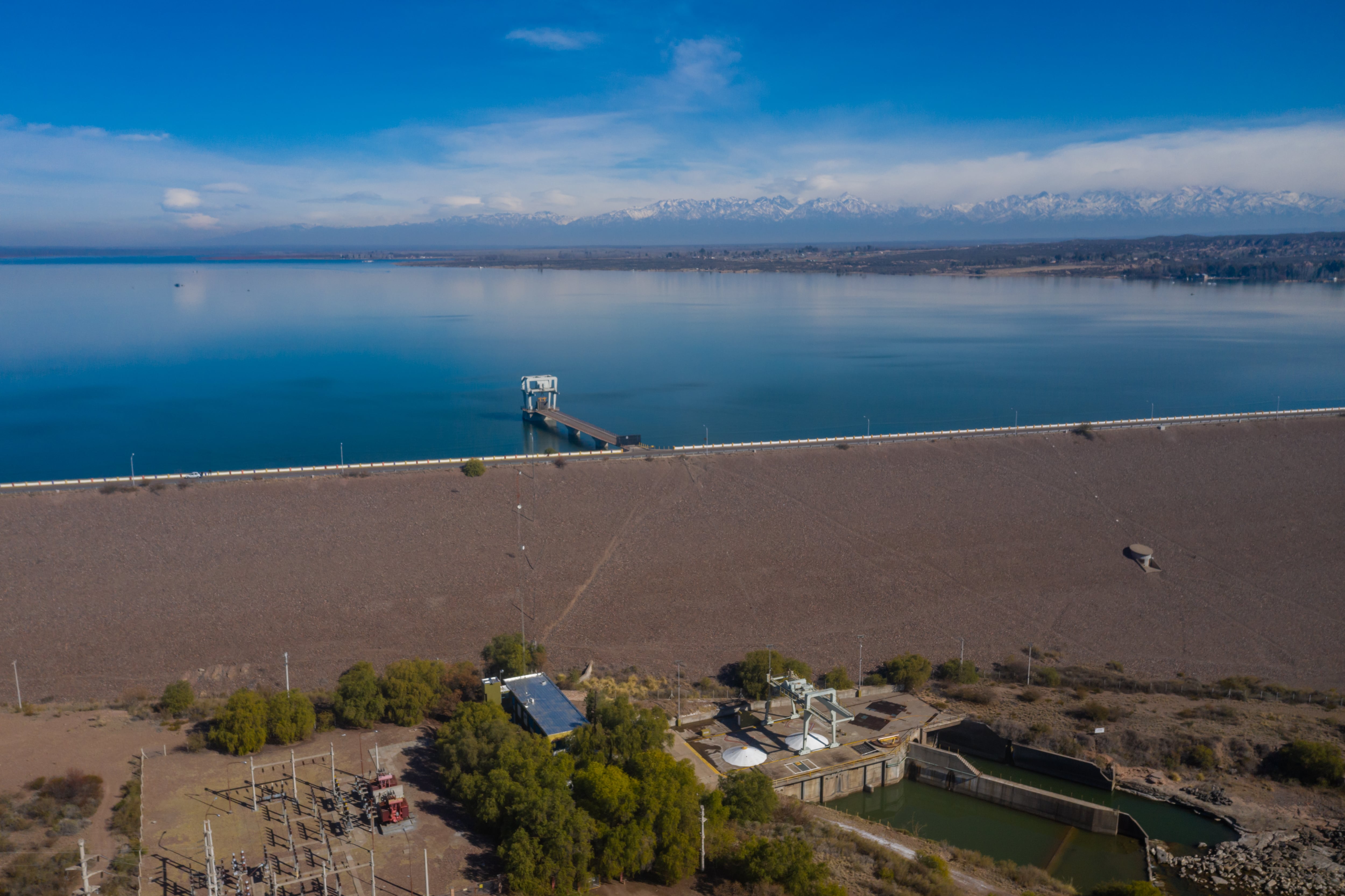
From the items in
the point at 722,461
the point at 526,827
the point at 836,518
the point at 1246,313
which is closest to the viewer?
the point at 526,827

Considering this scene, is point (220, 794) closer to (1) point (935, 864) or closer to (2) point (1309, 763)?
(1) point (935, 864)

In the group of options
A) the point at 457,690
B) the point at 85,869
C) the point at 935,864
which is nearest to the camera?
the point at 85,869

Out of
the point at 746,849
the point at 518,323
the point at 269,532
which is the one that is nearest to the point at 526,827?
the point at 746,849

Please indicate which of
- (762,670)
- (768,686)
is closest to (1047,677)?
(768,686)

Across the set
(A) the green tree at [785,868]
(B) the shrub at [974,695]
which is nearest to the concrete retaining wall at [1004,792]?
(B) the shrub at [974,695]

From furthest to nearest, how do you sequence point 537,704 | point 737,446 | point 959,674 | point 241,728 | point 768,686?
point 737,446 < point 959,674 < point 768,686 < point 537,704 < point 241,728

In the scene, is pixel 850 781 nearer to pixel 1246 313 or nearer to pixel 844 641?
pixel 844 641
